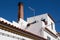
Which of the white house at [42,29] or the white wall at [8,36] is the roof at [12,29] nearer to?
the white wall at [8,36]

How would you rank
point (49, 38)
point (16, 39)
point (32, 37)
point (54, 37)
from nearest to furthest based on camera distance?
1. point (16, 39)
2. point (32, 37)
3. point (49, 38)
4. point (54, 37)

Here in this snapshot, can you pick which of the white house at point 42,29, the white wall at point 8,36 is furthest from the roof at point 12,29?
the white house at point 42,29

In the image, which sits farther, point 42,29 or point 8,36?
point 42,29

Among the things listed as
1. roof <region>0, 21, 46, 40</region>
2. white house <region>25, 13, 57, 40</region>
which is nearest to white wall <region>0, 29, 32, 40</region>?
roof <region>0, 21, 46, 40</region>

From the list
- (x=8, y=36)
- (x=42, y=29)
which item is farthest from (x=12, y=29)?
(x=42, y=29)

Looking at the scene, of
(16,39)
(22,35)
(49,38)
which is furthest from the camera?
(49,38)

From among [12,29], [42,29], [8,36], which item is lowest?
[8,36]

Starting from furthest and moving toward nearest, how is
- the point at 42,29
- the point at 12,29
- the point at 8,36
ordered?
1. the point at 42,29
2. the point at 12,29
3. the point at 8,36

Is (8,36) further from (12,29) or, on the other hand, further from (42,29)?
(42,29)

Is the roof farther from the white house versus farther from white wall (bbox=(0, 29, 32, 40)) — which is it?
the white house

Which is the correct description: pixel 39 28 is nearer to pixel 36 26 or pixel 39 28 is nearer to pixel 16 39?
pixel 36 26

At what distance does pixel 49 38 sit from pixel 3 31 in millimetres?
9557

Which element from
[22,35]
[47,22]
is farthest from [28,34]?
[47,22]

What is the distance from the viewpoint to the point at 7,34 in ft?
36.0
